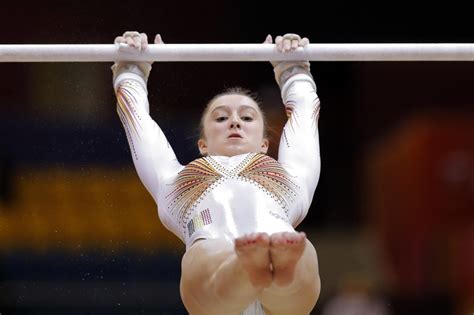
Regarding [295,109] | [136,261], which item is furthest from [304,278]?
[136,261]

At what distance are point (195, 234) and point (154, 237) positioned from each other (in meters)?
1.97

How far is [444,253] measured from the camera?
16.0ft

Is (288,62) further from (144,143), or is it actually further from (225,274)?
(225,274)

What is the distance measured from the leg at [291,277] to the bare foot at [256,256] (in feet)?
0.06

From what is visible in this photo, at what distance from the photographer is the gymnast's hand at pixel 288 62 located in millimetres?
2977

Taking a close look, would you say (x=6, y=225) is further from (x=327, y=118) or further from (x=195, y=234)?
(x=195, y=234)

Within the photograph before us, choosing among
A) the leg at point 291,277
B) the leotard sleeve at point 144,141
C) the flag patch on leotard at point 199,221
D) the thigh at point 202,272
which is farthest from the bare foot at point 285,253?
the leotard sleeve at point 144,141

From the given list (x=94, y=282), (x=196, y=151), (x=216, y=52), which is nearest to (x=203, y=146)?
(x=216, y=52)

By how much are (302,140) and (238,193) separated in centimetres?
36

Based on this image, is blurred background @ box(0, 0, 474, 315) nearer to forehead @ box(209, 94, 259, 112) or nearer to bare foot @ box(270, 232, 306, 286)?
forehead @ box(209, 94, 259, 112)

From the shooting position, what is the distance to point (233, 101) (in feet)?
9.73

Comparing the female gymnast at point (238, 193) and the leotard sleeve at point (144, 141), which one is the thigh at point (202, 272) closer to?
the female gymnast at point (238, 193)

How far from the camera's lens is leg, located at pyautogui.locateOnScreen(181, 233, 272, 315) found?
2195 mm

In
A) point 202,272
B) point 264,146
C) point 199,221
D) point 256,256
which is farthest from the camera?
point 264,146
